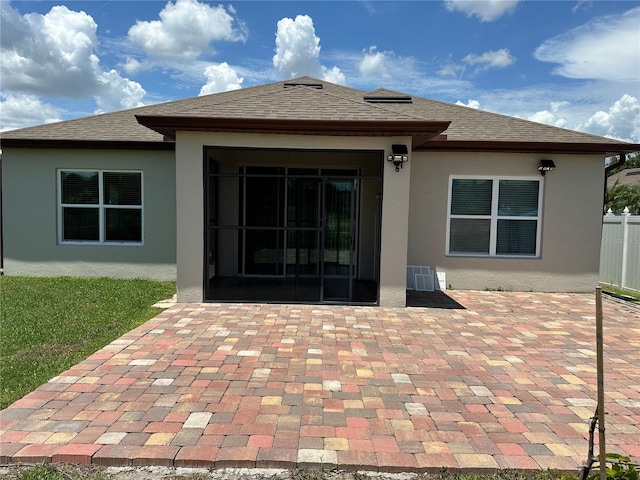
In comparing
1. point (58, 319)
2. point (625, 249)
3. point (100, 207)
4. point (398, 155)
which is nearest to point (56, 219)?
point (100, 207)

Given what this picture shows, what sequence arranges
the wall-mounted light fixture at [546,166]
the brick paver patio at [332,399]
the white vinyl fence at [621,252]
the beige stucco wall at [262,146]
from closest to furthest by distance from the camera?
the brick paver patio at [332,399], the beige stucco wall at [262,146], the wall-mounted light fixture at [546,166], the white vinyl fence at [621,252]

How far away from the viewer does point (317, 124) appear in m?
6.47

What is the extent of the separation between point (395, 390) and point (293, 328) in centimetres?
226

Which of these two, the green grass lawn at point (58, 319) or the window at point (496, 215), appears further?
the window at point (496, 215)

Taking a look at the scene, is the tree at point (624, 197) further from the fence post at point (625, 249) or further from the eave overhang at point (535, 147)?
the eave overhang at point (535, 147)

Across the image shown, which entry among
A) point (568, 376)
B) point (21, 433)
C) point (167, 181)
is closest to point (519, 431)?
point (568, 376)

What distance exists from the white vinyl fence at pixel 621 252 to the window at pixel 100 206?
11419 millimetres

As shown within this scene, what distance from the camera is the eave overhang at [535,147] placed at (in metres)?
8.48

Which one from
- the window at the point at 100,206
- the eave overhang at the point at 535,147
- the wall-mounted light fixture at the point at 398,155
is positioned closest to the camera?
the wall-mounted light fixture at the point at 398,155

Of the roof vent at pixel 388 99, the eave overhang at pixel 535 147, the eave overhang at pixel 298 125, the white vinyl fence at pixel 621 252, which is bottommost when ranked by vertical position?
the white vinyl fence at pixel 621 252

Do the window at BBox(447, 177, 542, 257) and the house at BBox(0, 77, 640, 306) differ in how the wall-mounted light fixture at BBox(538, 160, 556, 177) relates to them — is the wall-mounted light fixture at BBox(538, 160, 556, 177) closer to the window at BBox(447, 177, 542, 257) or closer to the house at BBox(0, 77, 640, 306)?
the house at BBox(0, 77, 640, 306)

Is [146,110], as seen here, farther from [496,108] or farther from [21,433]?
[496,108]

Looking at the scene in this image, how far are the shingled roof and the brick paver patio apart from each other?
10.5ft

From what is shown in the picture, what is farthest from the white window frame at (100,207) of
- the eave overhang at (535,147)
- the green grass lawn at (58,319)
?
the eave overhang at (535,147)
